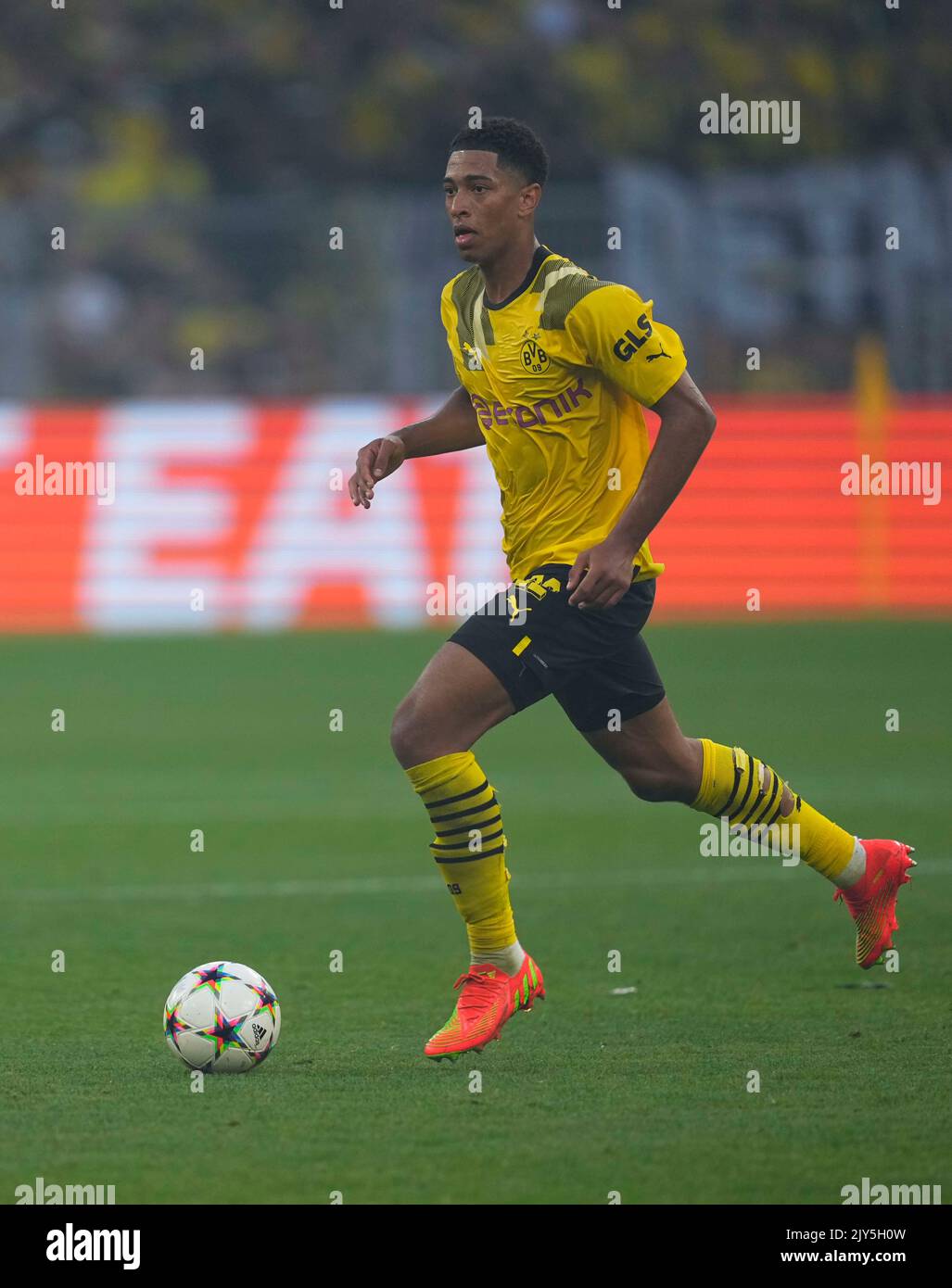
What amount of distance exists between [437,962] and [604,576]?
2.08 meters

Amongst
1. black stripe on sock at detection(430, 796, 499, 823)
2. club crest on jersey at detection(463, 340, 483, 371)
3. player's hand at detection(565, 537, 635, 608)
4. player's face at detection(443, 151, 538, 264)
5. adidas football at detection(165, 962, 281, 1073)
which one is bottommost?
adidas football at detection(165, 962, 281, 1073)

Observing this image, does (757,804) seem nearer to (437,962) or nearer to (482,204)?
(437,962)

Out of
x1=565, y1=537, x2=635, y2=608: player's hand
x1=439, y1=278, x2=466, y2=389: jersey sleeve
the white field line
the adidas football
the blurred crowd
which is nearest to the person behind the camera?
the adidas football

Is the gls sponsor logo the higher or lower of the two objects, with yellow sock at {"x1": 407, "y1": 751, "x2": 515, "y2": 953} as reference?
higher

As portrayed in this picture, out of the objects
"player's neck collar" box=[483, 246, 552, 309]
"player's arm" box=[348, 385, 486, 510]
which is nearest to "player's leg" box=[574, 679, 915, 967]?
"player's arm" box=[348, 385, 486, 510]

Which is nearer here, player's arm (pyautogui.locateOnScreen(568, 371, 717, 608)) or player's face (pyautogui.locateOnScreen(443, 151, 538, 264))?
player's arm (pyautogui.locateOnScreen(568, 371, 717, 608))

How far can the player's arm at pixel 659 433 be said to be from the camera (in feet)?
18.6

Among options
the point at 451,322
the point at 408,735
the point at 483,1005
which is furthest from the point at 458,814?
the point at 451,322

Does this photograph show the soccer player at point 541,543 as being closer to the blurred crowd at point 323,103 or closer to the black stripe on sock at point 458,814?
the black stripe on sock at point 458,814

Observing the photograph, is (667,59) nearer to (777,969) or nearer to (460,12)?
(460,12)

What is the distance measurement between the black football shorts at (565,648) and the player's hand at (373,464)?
47 centimetres

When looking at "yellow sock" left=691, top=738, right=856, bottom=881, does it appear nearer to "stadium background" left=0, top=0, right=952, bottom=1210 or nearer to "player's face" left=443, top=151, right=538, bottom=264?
"stadium background" left=0, top=0, right=952, bottom=1210

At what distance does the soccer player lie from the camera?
5.73 meters

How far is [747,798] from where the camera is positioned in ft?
20.3
